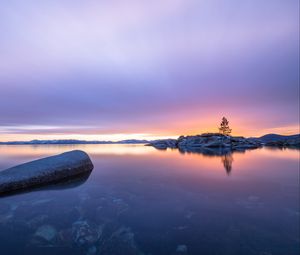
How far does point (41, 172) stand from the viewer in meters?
9.97

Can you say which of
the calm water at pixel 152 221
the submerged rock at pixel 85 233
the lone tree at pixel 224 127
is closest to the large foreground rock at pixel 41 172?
the calm water at pixel 152 221

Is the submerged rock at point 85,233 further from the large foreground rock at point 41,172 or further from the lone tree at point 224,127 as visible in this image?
the lone tree at point 224,127

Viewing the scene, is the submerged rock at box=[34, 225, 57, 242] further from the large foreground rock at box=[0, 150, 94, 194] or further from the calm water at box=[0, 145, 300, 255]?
the large foreground rock at box=[0, 150, 94, 194]

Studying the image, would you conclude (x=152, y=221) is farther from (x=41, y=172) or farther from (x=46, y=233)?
(x=41, y=172)

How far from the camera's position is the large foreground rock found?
880 centimetres

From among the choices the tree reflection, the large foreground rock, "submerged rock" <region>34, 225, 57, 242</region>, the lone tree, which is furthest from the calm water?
the lone tree

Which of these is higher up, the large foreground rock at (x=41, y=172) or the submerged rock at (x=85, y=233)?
the large foreground rock at (x=41, y=172)

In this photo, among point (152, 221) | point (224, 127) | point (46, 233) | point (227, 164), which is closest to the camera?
point (46, 233)

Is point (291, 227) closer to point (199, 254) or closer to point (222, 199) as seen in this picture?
point (222, 199)

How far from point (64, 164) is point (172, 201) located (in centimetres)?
794

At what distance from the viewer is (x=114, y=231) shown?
5008 millimetres

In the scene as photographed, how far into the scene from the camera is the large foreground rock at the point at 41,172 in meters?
8.80

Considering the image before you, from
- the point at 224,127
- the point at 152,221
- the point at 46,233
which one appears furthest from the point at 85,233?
the point at 224,127

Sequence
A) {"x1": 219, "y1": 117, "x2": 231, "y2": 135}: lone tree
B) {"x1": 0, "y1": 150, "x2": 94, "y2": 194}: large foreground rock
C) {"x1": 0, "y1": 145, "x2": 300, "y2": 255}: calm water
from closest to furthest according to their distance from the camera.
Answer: {"x1": 0, "y1": 145, "x2": 300, "y2": 255}: calm water < {"x1": 0, "y1": 150, "x2": 94, "y2": 194}: large foreground rock < {"x1": 219, "y1": 117, "x2": 231, "y2": 135}: lone tree
